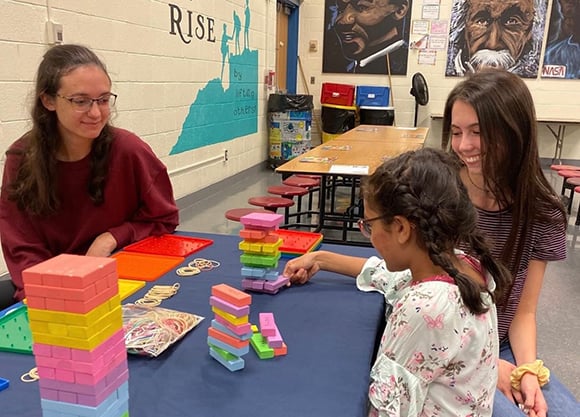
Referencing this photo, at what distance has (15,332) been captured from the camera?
1130 millimetres

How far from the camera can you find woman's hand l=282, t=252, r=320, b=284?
1458 mm

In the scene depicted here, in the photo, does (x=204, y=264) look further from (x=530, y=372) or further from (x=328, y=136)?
(x=328, y=136)

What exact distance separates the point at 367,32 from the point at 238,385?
7.47 meters

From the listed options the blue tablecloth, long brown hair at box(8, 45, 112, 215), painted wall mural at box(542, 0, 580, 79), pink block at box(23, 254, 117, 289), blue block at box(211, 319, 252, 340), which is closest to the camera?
pink block at box(23, 254, 117, 289)

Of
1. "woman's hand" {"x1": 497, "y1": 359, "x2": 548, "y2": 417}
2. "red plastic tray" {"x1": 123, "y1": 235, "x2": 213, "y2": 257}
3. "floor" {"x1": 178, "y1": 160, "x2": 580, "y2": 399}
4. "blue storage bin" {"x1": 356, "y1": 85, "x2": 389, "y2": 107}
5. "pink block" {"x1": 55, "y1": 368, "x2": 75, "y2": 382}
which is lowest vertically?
"floor" {"x1": 178, "y1": 160, "x2": 580, "y2": 399}

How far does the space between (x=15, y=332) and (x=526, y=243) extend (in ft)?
4.17

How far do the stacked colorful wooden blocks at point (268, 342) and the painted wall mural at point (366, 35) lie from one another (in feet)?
23.7

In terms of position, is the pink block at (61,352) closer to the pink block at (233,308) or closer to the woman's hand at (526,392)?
the pink block at (233,308)

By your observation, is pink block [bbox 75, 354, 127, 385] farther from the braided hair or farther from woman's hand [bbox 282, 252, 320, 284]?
woman's hand [bbox 282, 252, 320, 284]

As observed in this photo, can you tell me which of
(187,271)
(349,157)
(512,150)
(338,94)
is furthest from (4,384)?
(338,94)

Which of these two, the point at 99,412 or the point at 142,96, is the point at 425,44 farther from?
the point at 99,412

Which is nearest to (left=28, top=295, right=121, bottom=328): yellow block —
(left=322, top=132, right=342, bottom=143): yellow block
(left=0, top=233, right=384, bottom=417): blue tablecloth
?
(left=0, top=233, right=384, bottom=417): blue tablecloth

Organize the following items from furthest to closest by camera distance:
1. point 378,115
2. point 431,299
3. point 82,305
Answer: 1. point 378,115
2. point 431,299
3. point 82,305

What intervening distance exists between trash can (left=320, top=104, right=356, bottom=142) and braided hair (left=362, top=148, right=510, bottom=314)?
636 cm
